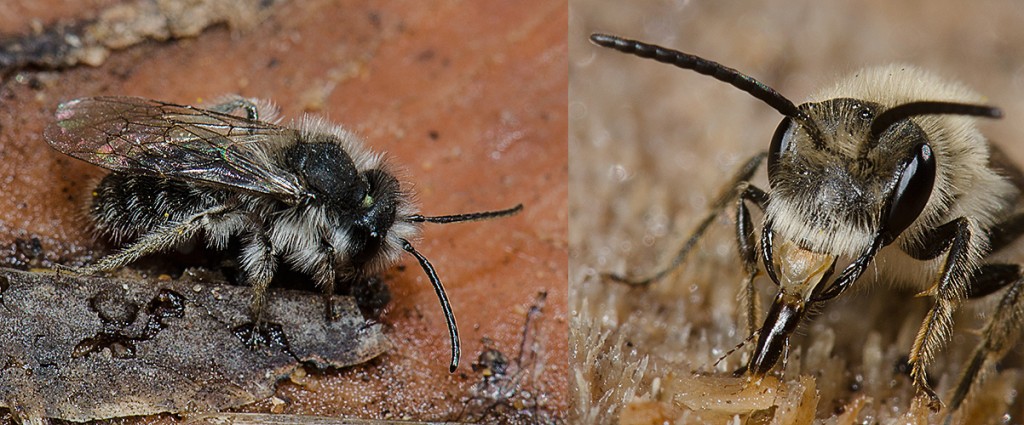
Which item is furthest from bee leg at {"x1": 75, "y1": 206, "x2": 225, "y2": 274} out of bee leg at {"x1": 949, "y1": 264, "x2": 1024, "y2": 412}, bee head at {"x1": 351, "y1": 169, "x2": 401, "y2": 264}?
bee leg at {"x1": 949, "y1": 264, "x2": 1024, "y2": 412}

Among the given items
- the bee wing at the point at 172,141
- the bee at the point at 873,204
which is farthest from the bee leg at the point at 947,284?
the bee wing at the point at 172,141

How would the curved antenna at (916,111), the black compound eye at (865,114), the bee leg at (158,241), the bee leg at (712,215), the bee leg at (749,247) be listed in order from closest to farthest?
1. the curved antenna at (916,111)
2. the black compound eye at (865,114)
3. the bee leg at (158,241)
4. the bee leg at (749,247)
5. the bee leg at (712,215)

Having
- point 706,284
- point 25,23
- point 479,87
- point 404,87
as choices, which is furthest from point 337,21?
point 706,284

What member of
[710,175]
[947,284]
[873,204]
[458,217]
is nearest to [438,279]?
[458,217]

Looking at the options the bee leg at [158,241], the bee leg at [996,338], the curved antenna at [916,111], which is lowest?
the bee leg at [996,338]

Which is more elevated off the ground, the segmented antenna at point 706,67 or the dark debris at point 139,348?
the segmented antenna at point 706,67

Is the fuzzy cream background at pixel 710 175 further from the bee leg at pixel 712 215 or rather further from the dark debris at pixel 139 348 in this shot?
the dark debris at pixel 139 348

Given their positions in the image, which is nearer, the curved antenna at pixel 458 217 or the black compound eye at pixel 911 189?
the black compound eye at pixel 911 189

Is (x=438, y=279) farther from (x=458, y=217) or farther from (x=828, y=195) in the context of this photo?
(x=828, y=195)
